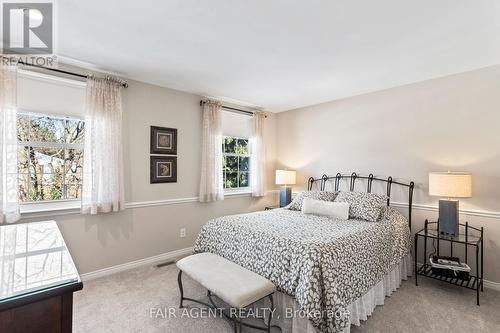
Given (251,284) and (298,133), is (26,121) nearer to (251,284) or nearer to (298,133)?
(251,284)

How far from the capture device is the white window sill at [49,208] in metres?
2.50

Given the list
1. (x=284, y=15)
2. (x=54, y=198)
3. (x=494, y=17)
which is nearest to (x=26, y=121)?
(x=54, y=198)

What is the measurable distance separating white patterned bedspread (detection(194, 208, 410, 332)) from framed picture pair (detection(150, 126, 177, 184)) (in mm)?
1151

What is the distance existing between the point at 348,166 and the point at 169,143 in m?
2.77

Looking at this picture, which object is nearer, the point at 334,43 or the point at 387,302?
the point at 334,43

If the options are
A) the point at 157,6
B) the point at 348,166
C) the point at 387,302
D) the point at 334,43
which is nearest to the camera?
the point at 157,6

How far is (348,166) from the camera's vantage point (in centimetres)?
385

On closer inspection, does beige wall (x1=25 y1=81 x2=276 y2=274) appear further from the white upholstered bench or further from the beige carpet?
the white upholstered bench

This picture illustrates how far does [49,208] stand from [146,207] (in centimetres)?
102

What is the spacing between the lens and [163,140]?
A: 343 cm

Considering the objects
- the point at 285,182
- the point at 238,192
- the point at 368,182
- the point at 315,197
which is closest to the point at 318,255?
the point at 315,197

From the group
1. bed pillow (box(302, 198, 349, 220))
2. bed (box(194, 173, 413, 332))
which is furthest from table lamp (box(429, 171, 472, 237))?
bed pillow (box(302, 198, 349, 220))

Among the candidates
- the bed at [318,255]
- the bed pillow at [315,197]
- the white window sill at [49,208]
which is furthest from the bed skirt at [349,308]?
the white window sill at [49,208]

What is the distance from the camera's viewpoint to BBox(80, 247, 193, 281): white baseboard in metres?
2.84
